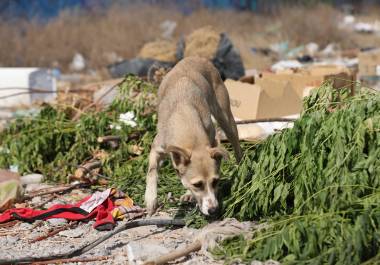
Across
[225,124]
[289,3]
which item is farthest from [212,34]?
[289,3]

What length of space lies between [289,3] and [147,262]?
19.8 meters

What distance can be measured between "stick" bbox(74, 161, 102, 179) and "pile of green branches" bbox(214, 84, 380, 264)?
7.31ft

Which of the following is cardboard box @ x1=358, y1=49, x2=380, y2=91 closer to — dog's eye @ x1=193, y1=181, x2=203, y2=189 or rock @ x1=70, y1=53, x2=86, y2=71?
dog's eye @ x1=193, y1=181, x2=203, y2=189

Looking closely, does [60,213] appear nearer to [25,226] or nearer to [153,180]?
[25,226]

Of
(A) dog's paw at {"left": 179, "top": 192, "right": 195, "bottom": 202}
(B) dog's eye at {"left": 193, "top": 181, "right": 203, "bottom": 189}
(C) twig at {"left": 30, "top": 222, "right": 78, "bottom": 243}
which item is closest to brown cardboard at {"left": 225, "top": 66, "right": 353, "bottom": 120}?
A: (A) dog's paw at {"left": 179, "top": 192, "right": 195, "bottom": 202}

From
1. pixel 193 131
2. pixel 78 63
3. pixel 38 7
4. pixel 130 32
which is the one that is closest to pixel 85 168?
pixel 193 131

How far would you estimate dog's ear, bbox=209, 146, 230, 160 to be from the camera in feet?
18.6

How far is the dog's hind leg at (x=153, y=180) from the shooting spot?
5992mm

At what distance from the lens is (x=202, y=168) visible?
18.9ft

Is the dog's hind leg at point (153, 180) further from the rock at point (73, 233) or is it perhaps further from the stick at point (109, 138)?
the stick at point (109, 138)

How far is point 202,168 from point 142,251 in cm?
101

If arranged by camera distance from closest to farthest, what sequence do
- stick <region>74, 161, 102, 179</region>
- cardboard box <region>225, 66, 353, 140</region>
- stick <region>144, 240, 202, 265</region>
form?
stick <region>144, 240, 202, 265</region> → stick <region>74, 161, 102, 179</region> → cardboard box <region>225, 66, 353, 140</region>

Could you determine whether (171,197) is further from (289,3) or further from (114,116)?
(289,3)

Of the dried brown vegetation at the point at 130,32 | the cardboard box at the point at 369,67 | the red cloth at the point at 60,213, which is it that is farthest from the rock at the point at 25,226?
the dried brown vegetation at the point at 130,32
